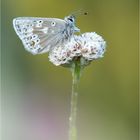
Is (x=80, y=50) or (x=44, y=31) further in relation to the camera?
(x=44, y=31)

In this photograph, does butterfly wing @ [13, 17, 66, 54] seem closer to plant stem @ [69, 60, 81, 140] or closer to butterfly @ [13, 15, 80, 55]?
butterfly @ [13, 15, 80, 55]

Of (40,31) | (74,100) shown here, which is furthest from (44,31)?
(74,100)

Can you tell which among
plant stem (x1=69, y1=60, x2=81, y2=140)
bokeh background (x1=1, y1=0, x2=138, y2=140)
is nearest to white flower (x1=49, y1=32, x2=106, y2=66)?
plant stem (x1=69, y1=60, x2=81, y2=140)

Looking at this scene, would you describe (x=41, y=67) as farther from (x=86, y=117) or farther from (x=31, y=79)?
(x=86, y=117)

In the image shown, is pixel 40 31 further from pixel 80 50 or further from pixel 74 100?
pixel 74 100

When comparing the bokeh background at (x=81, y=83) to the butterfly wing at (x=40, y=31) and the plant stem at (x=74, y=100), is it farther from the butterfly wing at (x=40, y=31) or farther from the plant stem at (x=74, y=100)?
the plant stem at (x=74, y=100)

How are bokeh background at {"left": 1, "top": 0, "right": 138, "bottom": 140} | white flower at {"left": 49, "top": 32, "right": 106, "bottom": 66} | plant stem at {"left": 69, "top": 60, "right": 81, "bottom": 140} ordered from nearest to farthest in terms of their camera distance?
plant stem at {"left": 69, "top": 60, "right": 81, "bottom": 140}
white flower at {"left": 49, "top": 32, "right": 106, "bottom": 66}
bokeh background at {"left": 1, "top": 0, "right": 138, "bottom": 140}

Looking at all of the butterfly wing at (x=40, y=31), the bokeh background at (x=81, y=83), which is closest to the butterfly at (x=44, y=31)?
the butterfly wing at (x=40, y=31)
